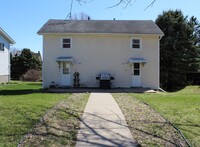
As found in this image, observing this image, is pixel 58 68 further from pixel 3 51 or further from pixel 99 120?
pixel 99 120

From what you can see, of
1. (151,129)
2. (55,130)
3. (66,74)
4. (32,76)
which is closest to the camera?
(55,130)

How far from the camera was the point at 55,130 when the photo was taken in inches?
298

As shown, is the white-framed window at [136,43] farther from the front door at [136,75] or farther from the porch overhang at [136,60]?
the front door at [136,75]

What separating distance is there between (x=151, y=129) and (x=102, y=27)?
676 inches

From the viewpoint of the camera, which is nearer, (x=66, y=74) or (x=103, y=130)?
(x=103, y=130)

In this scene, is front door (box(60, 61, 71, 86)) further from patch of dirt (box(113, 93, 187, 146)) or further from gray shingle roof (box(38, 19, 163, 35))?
patch of dirt (box(113, 93, 187, 146))

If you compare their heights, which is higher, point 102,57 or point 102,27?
point 102,27

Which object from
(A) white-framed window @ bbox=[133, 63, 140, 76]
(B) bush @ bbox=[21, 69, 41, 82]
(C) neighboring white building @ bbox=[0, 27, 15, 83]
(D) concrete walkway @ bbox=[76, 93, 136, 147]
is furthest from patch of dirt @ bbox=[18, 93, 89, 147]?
(B) bush @ bbox=[21, 69, 41, 82]

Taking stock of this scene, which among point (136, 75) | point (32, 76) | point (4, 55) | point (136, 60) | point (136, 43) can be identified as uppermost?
point (136, 43)

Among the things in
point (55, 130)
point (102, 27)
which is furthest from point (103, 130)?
point (102, 27)

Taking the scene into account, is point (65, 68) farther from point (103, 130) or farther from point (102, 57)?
point (103, 130)

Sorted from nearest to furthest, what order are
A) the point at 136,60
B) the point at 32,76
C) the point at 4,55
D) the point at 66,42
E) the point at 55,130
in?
1. the point at 55,130
2. the point at 136,60
3. the point at 66,42
4. the point at 4,55
5. the point at 32,76

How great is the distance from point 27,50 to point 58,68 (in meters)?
21.1

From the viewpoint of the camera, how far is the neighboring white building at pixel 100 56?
22.9 m
